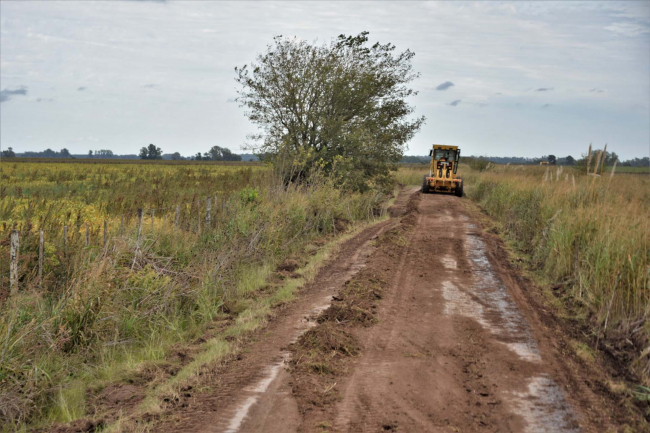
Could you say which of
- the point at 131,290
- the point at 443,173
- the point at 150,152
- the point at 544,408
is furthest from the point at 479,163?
the point at 150,152

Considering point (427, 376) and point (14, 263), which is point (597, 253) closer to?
point (427, 376)

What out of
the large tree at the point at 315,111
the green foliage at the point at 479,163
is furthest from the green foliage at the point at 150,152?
the large tree at the point at 315,111

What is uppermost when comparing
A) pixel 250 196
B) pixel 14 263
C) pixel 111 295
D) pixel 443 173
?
pixel 443 173

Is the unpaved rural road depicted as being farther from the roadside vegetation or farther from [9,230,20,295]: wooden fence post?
[9,230,20,295]: wooden fence post

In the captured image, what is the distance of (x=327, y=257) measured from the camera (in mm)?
13680

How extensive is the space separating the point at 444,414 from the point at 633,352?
11.5 ft

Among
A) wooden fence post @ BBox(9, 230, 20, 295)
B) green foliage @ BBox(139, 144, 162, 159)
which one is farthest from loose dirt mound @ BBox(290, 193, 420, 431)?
green foliage @ BBox(139, 144, 162, 159)

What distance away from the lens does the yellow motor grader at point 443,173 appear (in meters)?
32.3

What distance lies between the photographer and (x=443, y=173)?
33.6m

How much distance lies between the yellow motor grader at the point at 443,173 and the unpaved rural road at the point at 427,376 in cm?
2207

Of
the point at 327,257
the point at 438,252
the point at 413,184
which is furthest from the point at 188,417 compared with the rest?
the point at 413,184

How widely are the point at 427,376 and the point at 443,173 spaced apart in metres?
28.4

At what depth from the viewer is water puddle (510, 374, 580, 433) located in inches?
202

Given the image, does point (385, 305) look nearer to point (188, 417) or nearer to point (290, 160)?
point (188, 417)
